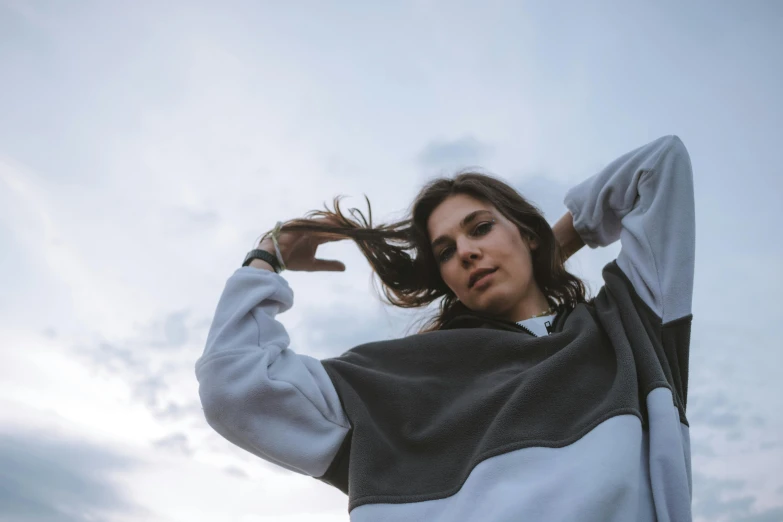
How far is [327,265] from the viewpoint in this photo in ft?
9.62

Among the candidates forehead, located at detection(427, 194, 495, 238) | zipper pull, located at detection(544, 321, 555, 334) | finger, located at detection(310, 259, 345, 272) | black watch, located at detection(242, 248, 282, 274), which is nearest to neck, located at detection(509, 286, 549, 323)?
zipper pull, located at detection(544, 321, 555, 334)

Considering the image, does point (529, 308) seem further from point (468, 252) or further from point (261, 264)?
point (261, 264)

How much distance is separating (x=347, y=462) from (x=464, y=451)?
0.41m

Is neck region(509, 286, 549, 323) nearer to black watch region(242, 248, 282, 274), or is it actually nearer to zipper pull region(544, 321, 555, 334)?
Answer: zipper pull region(544, 321, 555, 334)

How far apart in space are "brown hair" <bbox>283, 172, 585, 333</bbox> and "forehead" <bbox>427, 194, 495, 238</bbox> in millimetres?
35

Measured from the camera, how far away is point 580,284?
3.14 metres

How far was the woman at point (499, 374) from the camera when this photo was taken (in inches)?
79.7

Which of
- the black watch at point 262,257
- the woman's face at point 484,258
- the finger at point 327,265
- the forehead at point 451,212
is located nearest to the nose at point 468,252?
the woman's face at point 484,258

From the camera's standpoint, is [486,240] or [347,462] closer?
[347,462]

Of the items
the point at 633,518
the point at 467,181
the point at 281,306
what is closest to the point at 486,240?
the point at 467,181

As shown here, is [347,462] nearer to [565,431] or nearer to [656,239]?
[565,431]

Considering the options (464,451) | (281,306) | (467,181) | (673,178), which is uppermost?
(467,181)

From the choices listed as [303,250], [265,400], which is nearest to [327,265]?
[303,250]

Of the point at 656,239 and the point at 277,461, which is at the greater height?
the point at 656,239
